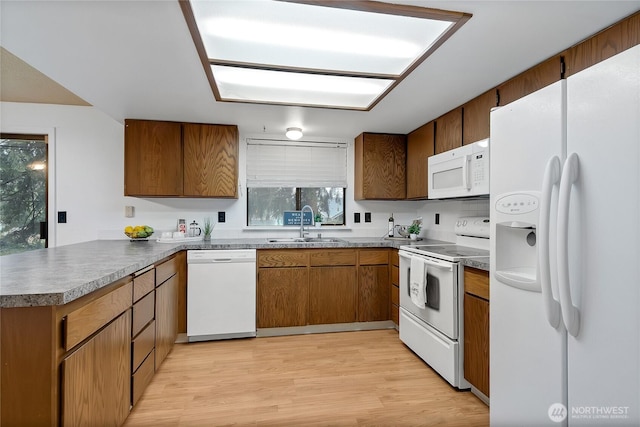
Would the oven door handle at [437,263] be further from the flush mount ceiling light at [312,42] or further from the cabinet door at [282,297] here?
the flush mount ceiling light at [312,42]

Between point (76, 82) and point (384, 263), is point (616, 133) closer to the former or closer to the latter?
point (384, 263)

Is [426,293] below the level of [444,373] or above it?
above

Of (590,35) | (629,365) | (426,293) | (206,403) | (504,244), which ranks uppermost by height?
(590,35)

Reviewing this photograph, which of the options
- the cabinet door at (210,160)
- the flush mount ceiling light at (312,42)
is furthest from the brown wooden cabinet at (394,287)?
the cabinet door at (210,160)

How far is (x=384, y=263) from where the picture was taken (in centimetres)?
310

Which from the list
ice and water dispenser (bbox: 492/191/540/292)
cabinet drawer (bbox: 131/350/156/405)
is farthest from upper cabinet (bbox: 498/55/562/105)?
cabinet drawer (bbox: 131/350/156/405)

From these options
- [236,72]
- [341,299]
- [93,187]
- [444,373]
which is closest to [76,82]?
[236,72]

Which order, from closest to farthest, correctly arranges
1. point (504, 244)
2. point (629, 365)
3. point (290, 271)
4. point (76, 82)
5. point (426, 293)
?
point (629, 365)
point (504, 244)
point (76, 82)
point (426, 293)
point (290, 271)

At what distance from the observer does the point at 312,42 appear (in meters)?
1.60

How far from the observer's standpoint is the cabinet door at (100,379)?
1.10m

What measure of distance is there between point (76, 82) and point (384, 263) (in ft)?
9.55

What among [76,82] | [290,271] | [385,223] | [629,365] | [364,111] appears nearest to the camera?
[629,365]

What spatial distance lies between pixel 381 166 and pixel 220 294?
7.09 ft

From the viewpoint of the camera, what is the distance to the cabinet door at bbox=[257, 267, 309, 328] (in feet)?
9.48
